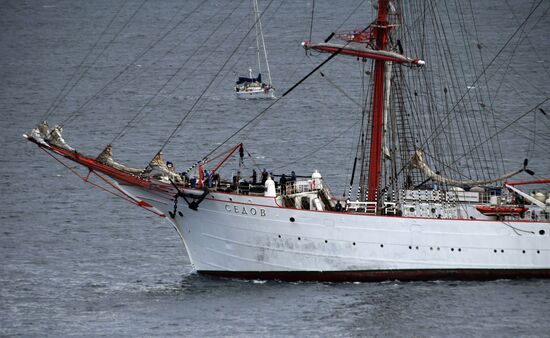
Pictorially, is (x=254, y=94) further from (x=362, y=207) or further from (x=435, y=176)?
(x=362, y=207)

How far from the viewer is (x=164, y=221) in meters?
126

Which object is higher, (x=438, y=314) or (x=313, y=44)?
(x=313, y=44)

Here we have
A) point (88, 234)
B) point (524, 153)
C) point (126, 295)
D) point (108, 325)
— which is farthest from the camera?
point (524, 153)

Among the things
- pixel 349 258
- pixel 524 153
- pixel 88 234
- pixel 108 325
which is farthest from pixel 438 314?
pixel 524 153

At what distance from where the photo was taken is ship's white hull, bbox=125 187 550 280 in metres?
103

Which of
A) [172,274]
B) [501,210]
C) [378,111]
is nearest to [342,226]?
[378,111]

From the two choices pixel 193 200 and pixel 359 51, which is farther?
pixel 359 51

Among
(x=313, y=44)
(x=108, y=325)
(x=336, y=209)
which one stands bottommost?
(x=108, y=325)

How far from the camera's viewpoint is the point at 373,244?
104 metres

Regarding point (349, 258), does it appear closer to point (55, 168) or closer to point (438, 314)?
point (438, 314)

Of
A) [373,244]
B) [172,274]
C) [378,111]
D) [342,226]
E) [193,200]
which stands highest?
[378,111]

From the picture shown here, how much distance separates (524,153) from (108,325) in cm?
5758

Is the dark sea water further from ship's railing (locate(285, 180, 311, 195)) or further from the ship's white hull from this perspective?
ship's railing (locate(285, 180, 311, 195))

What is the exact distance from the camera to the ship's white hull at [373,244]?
103 meters
